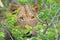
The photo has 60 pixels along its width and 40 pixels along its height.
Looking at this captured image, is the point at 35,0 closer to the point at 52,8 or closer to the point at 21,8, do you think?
the point at 21,8

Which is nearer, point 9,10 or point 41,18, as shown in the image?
point 41,18

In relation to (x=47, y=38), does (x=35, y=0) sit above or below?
above

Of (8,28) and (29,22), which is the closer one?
(8,28)

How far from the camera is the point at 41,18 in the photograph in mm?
3627

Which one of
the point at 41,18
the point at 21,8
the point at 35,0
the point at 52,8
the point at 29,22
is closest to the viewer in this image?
the point at 41,18

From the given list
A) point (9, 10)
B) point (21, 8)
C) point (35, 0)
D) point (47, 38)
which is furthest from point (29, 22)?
point (35, 0)

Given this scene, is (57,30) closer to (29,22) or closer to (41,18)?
(41,18)

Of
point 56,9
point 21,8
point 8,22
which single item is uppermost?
point 21,8

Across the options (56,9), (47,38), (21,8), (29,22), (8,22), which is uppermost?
(21,8)

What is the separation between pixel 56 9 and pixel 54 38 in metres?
0.51

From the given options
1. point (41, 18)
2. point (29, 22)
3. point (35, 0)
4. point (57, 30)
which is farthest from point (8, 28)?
point (35, 0)

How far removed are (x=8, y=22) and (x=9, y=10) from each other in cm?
213

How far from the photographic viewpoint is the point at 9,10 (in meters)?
5.43

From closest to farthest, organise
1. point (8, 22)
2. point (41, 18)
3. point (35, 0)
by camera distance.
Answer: point (8, 22) → point (41, 18) → point (35, 0)
